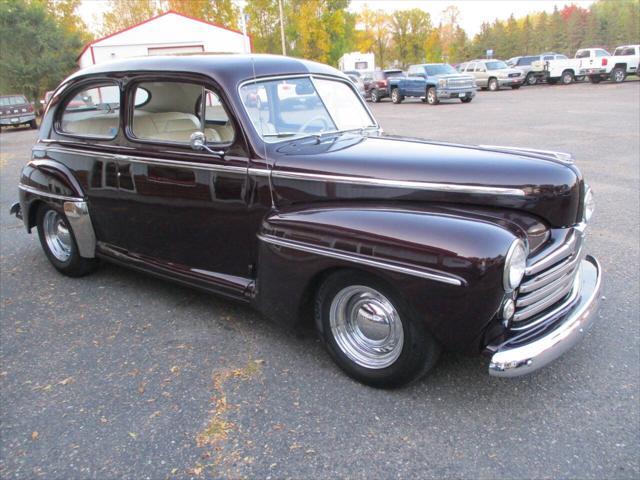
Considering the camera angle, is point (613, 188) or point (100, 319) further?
point (613, 188)

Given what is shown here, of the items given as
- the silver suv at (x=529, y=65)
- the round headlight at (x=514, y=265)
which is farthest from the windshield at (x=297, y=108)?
the silver suv at (x=529, y=65)

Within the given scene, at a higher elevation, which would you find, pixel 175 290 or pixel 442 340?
pixel 442 340

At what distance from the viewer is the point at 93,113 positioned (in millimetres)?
4586

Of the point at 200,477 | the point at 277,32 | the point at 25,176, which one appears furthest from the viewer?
the point at 277,32

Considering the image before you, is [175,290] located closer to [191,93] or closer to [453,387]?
[191,93]

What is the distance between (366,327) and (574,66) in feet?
113

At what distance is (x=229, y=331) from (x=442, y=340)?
172 centimetres

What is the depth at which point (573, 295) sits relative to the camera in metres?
3.10

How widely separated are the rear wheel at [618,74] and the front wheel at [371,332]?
3342 cm

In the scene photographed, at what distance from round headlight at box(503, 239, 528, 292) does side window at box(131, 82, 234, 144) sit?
2.11 m

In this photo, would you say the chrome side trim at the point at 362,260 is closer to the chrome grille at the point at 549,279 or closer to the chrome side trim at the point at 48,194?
the chrome grille at the point at 549,279

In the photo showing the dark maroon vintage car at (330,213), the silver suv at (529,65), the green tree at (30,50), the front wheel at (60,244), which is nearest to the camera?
the dark maroon vintage car at (330,213)

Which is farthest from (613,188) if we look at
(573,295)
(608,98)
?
(608,98)

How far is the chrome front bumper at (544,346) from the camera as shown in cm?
252
